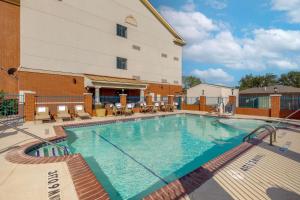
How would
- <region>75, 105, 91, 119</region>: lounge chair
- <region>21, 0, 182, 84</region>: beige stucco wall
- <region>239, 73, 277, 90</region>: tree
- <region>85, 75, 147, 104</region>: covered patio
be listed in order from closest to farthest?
<region>75, 105, 91, 119</region>: lounge chair
<region>21, 0, 182, 84</region>: beige stucco wall
<region>85, 75, 147, 104</region>: covered patio
<region>239, 73, 277, 90</region>: tree

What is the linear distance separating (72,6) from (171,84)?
17.4m

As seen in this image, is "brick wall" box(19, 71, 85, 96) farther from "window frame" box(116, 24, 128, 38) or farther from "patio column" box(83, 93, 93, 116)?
"window frame" box(116, 24, 128, 38)

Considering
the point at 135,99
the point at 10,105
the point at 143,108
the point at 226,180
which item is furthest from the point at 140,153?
the point at 135,99

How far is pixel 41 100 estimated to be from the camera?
52.1 ft

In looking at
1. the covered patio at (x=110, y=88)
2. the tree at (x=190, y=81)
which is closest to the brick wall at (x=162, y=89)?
the covered patio at (x=110, y=88)

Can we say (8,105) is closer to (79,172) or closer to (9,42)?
(9,42)

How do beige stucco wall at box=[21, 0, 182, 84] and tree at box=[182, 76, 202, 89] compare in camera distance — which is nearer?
beige stucco wall at box=[21, 0, 182, 84]

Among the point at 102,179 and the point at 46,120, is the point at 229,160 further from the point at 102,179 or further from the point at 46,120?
the point at 46,120

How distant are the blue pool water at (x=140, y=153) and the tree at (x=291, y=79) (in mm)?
70236

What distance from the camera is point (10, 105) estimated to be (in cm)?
1515

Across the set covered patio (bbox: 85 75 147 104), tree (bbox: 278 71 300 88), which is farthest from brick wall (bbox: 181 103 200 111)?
tree (bbox: 278 71 300 88)

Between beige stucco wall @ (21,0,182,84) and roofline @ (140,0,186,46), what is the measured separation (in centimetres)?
57

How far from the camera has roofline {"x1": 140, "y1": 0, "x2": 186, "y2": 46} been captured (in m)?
26.1

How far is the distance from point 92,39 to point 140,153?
1603 cm
